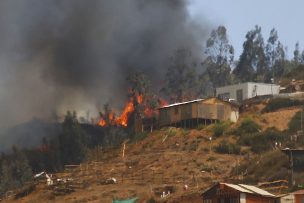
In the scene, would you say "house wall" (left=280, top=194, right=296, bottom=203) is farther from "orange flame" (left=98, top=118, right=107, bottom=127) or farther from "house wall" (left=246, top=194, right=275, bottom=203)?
"orange flame" (left=98, top=118, right=107, bottom=127)

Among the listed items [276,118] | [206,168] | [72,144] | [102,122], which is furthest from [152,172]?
[102,122]

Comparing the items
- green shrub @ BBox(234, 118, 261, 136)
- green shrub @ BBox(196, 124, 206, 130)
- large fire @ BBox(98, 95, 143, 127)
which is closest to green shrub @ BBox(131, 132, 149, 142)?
green shrub @ BBox(196, 124, 206, 130)


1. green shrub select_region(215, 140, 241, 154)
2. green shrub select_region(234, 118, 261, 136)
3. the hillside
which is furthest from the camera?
green shrub select_region(234, 118, 261, 136)

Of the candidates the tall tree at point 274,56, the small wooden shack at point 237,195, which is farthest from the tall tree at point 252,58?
the small wooden shack at point 237,195

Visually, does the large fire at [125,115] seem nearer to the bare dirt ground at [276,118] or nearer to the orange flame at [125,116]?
the orange flame at [125,116]

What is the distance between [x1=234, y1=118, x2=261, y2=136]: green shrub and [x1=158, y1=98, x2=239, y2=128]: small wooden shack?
233 inches

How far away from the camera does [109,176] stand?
75625mm

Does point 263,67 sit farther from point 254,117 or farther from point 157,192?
point 157,192

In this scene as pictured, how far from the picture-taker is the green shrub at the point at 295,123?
80238 mm

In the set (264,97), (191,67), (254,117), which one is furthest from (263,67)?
(254,117)

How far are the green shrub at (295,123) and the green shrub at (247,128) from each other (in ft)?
12.1

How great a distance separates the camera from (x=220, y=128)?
8550 centimetres

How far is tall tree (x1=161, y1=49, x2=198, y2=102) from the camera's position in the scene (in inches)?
4877

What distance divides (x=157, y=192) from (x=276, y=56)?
7741cm
